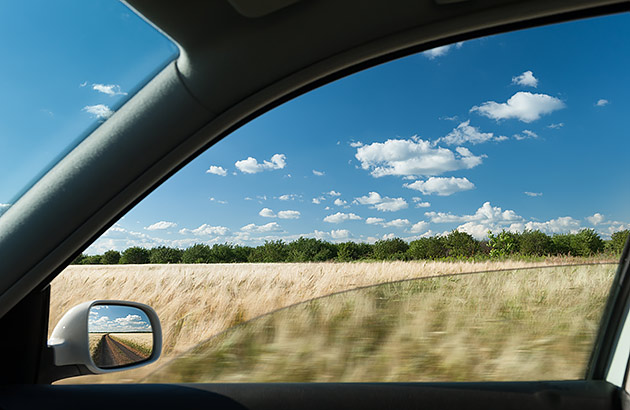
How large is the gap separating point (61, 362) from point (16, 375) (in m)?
0.14

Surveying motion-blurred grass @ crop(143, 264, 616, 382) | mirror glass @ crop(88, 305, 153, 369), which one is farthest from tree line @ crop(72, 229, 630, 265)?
mirror glass @ crop(88, 305, 153, 369)

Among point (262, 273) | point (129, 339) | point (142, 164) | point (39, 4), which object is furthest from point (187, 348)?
point (39, 4)

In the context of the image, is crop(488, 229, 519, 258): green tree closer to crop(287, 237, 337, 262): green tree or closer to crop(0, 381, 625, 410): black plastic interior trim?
crop(287, 237, 337, 262): green tree

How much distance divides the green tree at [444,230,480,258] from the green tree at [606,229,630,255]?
43.8 inches

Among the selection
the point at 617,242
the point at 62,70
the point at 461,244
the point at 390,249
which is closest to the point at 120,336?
the point at 62,70

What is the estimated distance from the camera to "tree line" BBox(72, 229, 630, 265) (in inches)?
105

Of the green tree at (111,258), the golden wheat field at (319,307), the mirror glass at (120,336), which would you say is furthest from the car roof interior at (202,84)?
the golden wheat field at (319,307)

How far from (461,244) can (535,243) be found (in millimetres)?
501

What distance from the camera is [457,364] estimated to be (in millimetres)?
2377

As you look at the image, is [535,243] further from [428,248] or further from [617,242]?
[617,242]

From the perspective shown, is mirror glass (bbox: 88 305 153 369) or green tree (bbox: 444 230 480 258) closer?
mirror glass (bbox: 88 305 153 369)

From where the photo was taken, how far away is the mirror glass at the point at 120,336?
133cm

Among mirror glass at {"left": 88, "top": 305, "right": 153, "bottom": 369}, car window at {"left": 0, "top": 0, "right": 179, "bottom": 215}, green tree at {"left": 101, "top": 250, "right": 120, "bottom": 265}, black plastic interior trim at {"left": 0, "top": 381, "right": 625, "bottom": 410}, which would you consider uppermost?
car window at {"left": 0, "top": 0, "right": 179, "bottom": 215}

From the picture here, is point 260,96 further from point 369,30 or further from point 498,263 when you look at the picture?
point 498,263
